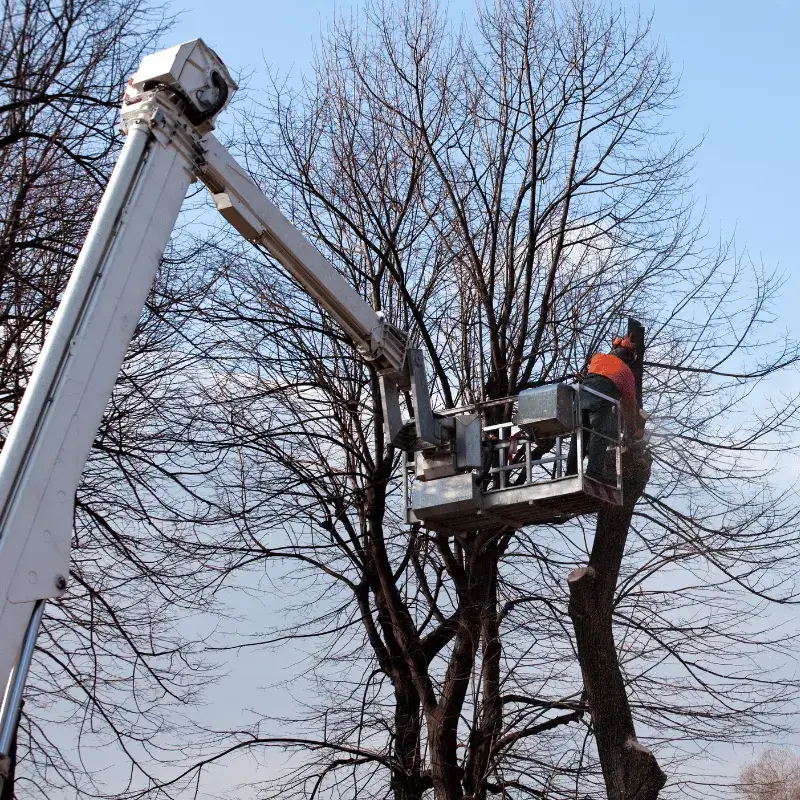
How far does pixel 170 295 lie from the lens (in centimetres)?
1356

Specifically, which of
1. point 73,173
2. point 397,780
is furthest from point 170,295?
point 397,780

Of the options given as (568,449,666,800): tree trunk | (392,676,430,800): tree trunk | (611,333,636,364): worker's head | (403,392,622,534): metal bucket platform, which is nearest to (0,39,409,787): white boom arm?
(403,392,622,534): metal bucket platform

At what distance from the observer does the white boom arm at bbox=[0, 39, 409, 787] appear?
5.88 metres

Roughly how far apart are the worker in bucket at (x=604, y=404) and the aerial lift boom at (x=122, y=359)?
8.6 inches

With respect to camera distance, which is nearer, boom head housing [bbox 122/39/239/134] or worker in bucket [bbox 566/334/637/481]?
boom head housing [bbox 122/39/239/134]

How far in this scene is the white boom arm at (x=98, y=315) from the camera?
5875 mm

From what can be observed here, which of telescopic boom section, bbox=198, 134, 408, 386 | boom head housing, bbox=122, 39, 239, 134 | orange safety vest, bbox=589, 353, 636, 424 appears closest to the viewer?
boom head housing, bbox=122, 39, 239, 134

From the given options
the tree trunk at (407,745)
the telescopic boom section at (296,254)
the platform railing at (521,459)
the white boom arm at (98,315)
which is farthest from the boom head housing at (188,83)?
the tree trunk at (407,745)

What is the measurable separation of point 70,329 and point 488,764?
7.13 meters

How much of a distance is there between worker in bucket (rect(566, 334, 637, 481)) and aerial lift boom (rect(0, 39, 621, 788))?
0.72 ft

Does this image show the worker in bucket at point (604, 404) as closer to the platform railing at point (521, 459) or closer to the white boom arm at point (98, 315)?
the platform railing at point (521, 459)

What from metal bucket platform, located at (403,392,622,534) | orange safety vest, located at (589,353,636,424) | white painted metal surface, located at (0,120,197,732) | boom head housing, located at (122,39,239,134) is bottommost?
white painted metal surface, located at (0,120,197,732)

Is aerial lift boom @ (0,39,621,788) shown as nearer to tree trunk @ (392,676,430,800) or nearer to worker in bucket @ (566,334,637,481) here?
worker in bucket @ (566,334,637,481)

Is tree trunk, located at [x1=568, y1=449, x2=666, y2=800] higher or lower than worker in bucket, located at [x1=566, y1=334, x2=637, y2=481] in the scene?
lower
